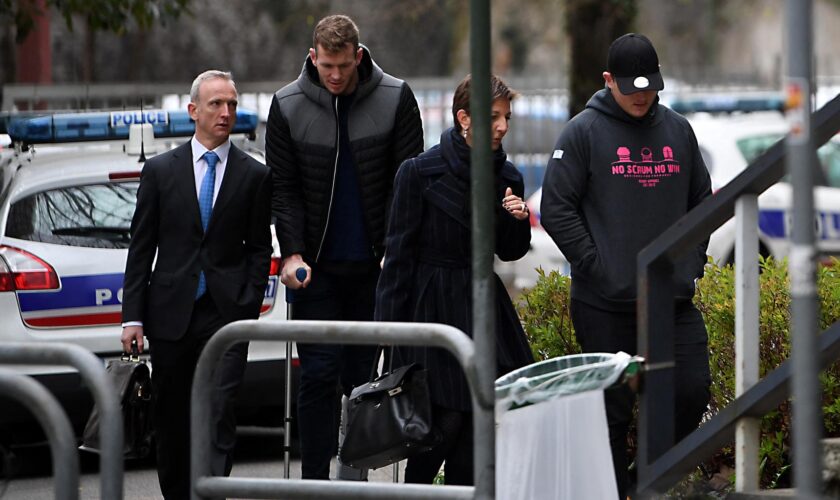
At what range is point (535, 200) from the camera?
1292 centimetres

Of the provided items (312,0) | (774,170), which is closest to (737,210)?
(774,170)

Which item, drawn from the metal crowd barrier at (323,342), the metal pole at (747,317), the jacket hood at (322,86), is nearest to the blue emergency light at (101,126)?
the jacket hood at (322,86)

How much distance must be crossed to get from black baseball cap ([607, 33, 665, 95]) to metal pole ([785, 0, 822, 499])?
8.06 feet

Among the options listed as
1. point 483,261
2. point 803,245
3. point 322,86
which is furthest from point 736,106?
point 803,245

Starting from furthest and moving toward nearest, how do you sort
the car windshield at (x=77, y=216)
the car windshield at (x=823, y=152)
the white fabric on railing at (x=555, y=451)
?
the car windshield at (x=823, y=152), the car windshield at (x=77, y=216), the white fabric on railing at (x=555, y=451)

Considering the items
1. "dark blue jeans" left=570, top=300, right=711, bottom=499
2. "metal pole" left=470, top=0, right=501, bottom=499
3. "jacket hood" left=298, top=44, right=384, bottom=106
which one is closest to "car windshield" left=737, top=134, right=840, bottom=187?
"jacket hood" left=298, top=44, right=384, bottom=106

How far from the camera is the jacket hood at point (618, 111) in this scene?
543 cm

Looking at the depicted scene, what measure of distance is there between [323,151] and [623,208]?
1313mm

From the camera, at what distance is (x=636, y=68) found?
5309 millimetres

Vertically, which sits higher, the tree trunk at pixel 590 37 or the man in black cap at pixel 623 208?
the tree trunk at pixel 590 37

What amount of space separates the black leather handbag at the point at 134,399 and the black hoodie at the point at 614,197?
159 centimetres

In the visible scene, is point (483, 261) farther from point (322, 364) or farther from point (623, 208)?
point (322, 364)

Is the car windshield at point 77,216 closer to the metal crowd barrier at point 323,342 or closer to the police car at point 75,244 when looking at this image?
the police car at point 75,244

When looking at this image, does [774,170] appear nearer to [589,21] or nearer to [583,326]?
[583,326]
